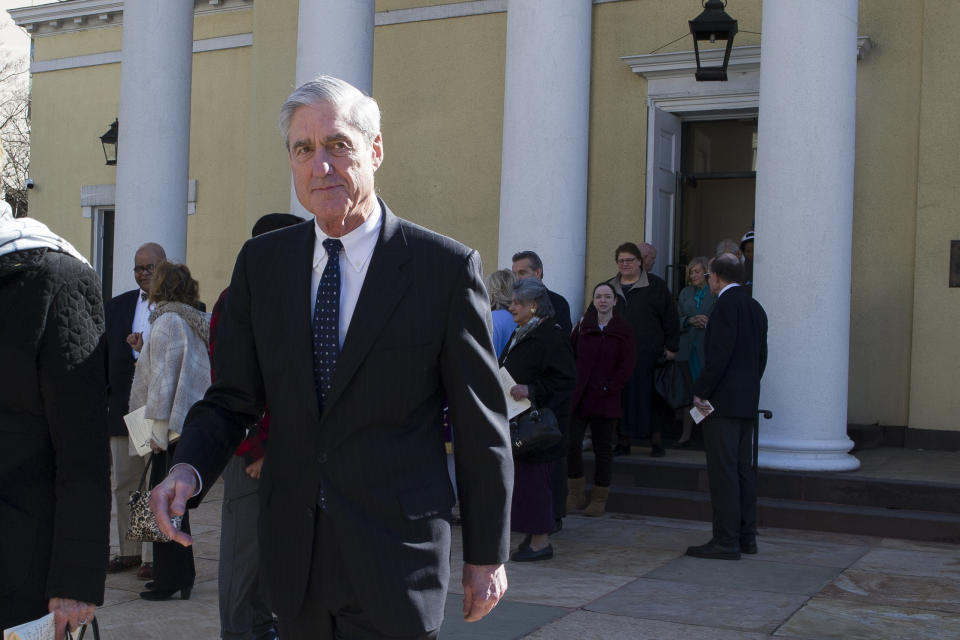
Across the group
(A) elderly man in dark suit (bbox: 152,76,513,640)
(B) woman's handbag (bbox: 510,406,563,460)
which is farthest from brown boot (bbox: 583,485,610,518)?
(A) elderly man in dark suit (bbox: 152,76,513,640)

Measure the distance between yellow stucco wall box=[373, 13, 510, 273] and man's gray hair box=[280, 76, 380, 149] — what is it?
31.9ft

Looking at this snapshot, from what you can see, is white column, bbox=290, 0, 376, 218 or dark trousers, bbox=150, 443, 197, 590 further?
white column, bbox=290, 0, 376, 218

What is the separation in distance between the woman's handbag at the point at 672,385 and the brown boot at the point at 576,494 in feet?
4.61

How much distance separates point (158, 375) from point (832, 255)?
5192mm

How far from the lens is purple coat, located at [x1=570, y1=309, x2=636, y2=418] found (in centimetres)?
837

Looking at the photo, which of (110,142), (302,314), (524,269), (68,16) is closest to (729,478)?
(524,269)

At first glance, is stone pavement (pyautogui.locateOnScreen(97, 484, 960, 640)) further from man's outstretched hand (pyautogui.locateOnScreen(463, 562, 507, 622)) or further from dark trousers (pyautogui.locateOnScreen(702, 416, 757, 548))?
man's outstretched hand (pyautogui.locateOnScreen(463, 562, 507, 622))

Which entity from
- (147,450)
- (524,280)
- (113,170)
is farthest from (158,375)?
(113,170)

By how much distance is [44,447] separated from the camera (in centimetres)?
253

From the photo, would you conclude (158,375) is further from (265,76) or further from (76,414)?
(265,76)

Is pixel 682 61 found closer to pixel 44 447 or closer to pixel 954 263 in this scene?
pixel 954 263

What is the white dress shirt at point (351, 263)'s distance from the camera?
8.30ft

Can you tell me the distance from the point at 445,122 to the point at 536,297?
19.6 ft

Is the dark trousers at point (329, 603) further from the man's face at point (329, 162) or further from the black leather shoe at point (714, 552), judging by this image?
the black leather shoe at point (714, 552)
